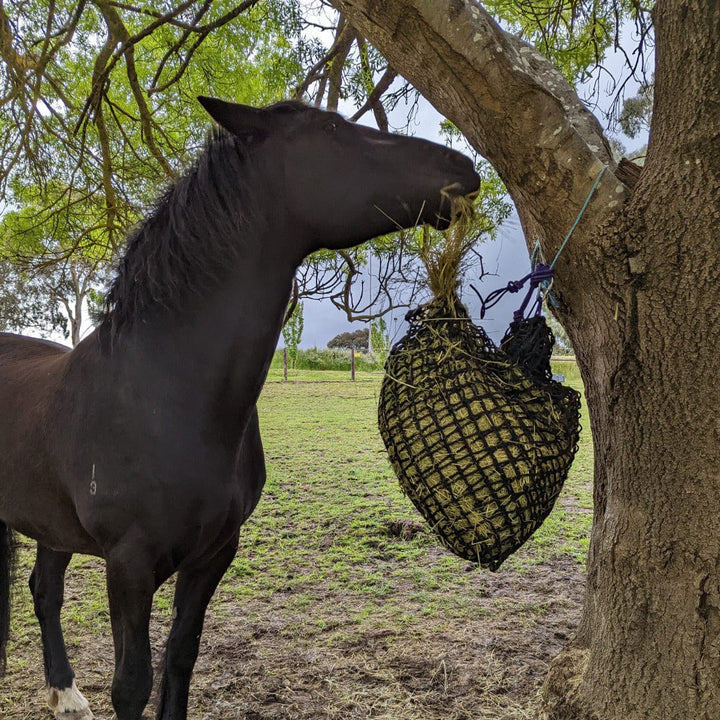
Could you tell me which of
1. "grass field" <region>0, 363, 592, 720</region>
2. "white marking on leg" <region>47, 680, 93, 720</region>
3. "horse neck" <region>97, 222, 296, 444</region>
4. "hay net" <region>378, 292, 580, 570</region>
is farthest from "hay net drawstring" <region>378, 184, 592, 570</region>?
"white marking on leg" <region>47, 680, 93, 720</region>

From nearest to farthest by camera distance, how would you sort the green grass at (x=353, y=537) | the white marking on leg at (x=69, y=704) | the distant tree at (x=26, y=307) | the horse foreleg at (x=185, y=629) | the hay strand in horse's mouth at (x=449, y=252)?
the hay strand in horse's mouth at (x=449, y=252), the horse foreleg at (x=185, y=629), the white marking on leg at (x=69, y=704), the green grass at (x=353, y=537), the distant tree at (x=26, y=307)

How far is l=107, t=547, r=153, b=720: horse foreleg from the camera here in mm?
1668

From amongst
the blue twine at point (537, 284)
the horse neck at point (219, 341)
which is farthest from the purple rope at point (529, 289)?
the horse neck at point (219, 341)

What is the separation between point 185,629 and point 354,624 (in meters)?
1.16

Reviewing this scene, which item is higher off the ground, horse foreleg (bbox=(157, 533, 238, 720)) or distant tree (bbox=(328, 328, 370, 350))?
distant tree (bbox=(328, 328, 370, 350))

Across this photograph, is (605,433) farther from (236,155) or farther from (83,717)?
(83,717)

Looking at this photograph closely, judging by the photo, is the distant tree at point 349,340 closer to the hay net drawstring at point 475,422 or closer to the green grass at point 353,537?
the green grass at point 353,537

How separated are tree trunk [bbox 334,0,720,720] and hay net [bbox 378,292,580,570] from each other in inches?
7.9

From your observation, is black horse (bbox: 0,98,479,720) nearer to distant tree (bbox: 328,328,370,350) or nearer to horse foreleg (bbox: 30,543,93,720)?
horse foreleg (bbox: 30,543,93,720)

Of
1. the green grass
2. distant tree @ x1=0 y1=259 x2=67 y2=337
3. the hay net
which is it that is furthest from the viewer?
distant tree @ x1=0 y1=259 x2=67 y2=337

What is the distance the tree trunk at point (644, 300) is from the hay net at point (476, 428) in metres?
0.20

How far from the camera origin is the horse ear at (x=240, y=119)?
1619 mm

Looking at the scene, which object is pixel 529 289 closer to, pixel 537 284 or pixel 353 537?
pixel 537 284

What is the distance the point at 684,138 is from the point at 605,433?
84cm
